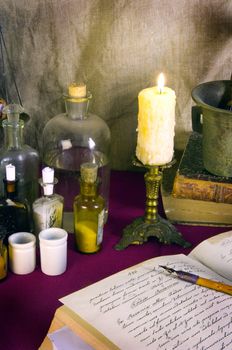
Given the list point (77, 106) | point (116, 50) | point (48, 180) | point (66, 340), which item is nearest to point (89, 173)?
point (48, 180)

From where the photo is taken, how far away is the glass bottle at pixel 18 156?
0.94m

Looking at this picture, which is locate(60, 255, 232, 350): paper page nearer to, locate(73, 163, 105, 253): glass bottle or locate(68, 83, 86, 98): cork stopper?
locate(73, 163, 105, 253): glass bottle

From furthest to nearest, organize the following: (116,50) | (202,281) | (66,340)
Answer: (116,50) → (202,281) → (66,340)

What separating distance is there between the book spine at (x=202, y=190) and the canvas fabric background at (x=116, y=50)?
256 mm

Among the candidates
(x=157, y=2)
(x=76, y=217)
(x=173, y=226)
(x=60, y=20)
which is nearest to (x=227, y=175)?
(x=173, y=226)

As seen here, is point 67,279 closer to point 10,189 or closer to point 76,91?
point 10,189

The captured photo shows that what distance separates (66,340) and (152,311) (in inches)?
4.9

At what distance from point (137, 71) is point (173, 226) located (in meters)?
0.39

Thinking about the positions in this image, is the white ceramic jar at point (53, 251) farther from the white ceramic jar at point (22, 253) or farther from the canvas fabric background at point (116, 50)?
the canvas fabric background at point (116, 50)

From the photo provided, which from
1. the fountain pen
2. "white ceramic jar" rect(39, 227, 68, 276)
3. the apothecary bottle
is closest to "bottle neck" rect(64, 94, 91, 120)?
the apothecary bottle

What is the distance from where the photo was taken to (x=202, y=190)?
38.5 inches

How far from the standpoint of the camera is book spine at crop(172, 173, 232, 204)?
97cm

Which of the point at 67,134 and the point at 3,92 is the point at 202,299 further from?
the point at 3,92

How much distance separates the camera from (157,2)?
1088 mm
